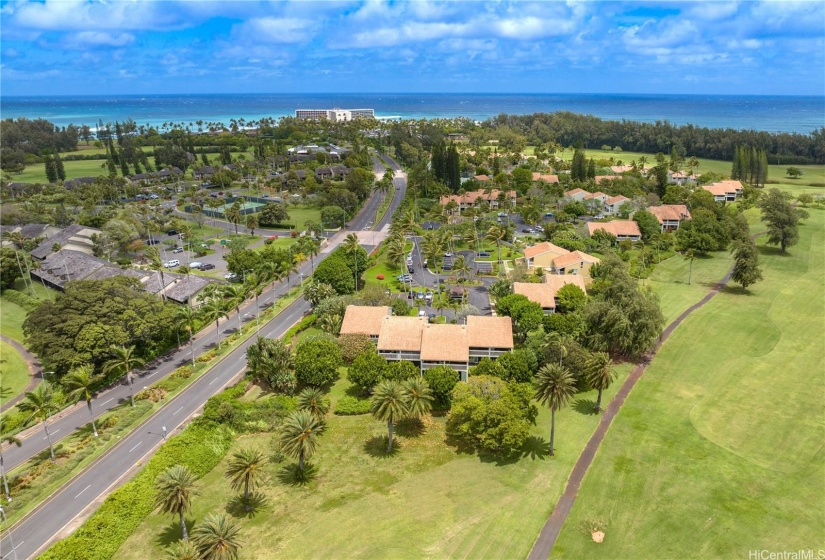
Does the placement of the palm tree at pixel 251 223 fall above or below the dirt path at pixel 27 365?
above

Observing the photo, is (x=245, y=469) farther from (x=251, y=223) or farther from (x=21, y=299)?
(x=251, y=223)

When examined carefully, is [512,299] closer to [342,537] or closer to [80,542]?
[342,537]

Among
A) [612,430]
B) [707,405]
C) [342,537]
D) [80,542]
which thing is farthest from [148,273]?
[707,405]

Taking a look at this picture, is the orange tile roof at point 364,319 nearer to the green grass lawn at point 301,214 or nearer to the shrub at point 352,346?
the shrub at point 352,346

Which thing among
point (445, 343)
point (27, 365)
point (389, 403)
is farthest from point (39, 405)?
point (445, 343)

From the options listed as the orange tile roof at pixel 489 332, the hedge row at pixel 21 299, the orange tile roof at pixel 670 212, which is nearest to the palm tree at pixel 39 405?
the hedge row at pixel 21 299

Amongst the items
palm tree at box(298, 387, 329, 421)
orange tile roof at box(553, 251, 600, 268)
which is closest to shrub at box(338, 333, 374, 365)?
palm tree at box(298, 387, 329, 421)
